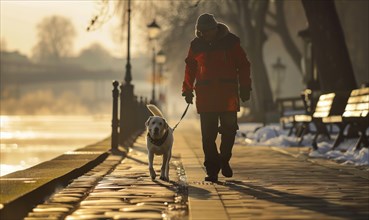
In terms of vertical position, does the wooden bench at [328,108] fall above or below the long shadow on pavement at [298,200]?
above

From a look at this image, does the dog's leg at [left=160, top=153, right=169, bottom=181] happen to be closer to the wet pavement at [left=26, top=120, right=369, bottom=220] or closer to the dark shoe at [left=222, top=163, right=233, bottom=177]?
the wet pavement at [left=26, top=120, right=369, bottom=220]

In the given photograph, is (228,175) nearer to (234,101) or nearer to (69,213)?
(234,101)

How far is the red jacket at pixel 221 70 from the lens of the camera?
32.6 feet

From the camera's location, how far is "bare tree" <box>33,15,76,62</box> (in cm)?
13100

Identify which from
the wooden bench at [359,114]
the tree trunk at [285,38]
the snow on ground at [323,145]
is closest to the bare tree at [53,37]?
the tree trunk at [285,38]

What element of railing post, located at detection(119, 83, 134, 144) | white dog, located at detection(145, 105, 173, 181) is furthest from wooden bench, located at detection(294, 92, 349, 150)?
white dog, located at detection(145, 105, 173, 181)

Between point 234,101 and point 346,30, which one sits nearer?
point 234,101

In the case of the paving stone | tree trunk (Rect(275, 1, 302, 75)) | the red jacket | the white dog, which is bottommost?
the paving stone

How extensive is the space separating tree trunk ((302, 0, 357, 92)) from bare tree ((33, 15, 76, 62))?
114m

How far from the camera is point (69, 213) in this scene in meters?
7.07

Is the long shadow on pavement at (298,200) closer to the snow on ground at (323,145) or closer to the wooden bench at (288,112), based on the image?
the snow on ground at (323,145)

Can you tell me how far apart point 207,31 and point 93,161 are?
3.58 metres

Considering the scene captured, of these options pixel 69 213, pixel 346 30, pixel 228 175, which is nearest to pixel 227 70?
pixel 228 175

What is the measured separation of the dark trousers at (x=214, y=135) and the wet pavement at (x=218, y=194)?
24 cm
